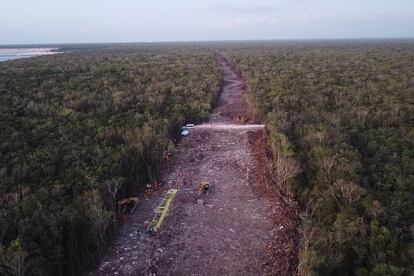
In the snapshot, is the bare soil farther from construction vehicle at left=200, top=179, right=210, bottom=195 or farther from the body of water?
the body of water

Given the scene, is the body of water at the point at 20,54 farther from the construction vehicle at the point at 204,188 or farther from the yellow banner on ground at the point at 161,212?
the construction vehicle at the point at 204,188

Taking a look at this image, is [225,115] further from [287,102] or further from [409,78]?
[409,78]

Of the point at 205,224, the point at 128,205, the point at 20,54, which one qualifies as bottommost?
the point at 205,224

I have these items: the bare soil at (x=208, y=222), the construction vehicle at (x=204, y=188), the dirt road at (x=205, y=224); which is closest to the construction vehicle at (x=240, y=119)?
the bare soil at (x=208, y=222)

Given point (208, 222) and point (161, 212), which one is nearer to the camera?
point (208, 222)

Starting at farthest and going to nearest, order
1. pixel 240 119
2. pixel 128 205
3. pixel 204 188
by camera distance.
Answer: pixel 240 119 → pixel 204 188 → pixel 128 205

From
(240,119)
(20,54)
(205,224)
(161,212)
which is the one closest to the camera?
(205,224)

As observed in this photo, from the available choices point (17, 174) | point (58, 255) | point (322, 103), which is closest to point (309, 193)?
point (58, 255)

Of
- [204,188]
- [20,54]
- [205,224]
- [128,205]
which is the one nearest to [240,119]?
[204,188]

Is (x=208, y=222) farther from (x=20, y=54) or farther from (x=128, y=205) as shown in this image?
(x=20, y=54)
